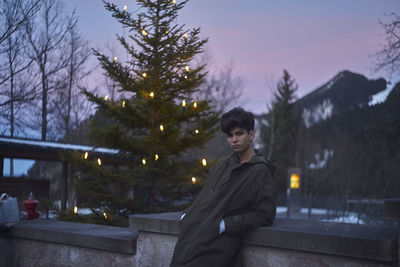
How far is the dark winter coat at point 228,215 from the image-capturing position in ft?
9.60

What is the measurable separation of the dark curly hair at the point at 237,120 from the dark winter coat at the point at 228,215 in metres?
0.30

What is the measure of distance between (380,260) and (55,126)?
22.7 metres

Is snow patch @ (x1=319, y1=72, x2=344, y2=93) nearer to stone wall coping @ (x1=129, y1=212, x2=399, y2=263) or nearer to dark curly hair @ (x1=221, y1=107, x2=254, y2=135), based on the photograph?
dark curly hair @ (x1=221, y1=107, x2=254, y2=135)

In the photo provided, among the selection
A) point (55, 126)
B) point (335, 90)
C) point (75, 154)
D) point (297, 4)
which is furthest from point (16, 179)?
point (335, 90)

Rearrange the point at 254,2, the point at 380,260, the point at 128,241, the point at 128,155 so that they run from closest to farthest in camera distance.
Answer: the point at 380,260
the point at 128,241
the point at 128,155
the point at 254,2

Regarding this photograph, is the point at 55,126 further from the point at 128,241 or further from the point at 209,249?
the point at 209,249

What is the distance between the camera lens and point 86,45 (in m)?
22.2

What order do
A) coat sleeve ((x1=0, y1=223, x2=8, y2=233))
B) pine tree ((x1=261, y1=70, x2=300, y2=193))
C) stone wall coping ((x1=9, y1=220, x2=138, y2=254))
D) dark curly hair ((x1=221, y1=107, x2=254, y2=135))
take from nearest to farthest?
dark curly hair ((x1=221, y1=107, x2=254, y2=135)) < stone wall coping ((x1=9, y1=220, x2=138, y2=254)) < coat sleeve ((x1=0, y1=223, x2=8, y2=233)) < pine tree ((x1=261, y1=70, x2=300, y2=193))

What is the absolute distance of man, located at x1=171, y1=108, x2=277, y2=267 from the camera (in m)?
2.93

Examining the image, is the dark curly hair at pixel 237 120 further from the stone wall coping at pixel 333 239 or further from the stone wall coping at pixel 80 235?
the stone wall coping at pixel 80 235

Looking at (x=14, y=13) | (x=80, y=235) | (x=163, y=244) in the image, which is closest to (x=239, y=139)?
(x=163, y=244)

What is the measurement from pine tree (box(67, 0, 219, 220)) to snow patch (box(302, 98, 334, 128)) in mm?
36304

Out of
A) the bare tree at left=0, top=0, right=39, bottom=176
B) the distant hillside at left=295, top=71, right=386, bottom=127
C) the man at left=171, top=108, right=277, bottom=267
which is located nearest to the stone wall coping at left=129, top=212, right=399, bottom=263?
the man at left=171, top=108, right=277, bottom=267

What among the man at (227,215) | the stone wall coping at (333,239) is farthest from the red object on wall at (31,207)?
the stone wall coping at (333,239)
